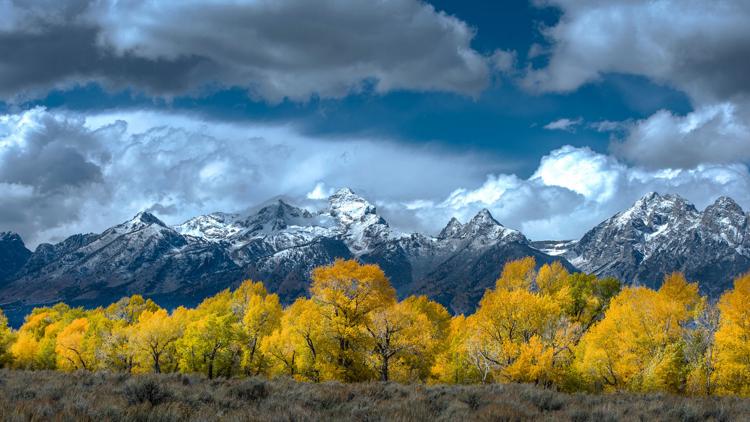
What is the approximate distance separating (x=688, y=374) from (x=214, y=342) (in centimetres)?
4438

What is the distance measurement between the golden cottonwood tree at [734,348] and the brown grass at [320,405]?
26964 mm

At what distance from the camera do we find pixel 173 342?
A: 213ft

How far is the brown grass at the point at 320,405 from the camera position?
12.8m

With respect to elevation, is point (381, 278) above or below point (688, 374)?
above

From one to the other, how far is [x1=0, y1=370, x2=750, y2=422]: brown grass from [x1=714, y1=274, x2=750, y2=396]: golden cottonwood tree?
2696 centimetres

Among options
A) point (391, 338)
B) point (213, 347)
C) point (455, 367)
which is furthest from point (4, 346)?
point (455, 367)

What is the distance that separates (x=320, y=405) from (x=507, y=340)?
34791mm

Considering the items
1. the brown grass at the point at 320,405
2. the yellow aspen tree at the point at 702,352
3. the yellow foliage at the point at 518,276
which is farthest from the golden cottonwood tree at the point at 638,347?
the brown grass at the point at 320,405

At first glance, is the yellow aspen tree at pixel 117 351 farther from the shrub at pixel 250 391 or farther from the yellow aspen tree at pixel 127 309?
the shrub at pixel 250 391

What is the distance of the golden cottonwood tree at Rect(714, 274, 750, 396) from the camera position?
41.5m

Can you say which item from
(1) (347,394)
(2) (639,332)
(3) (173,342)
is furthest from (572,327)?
(3) (173,342)

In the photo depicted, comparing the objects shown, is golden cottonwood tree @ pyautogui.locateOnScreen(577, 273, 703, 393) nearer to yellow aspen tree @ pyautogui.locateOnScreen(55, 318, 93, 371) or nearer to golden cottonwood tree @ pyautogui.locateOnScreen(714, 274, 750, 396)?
golden cottonwood tree @ pyautogui.locateOnScreen(714, 274, 750, 396)

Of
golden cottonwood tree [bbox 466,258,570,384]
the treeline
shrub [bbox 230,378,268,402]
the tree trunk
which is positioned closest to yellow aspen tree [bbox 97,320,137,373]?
the treeline

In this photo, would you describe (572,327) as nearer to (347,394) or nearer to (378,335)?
(378,335)
